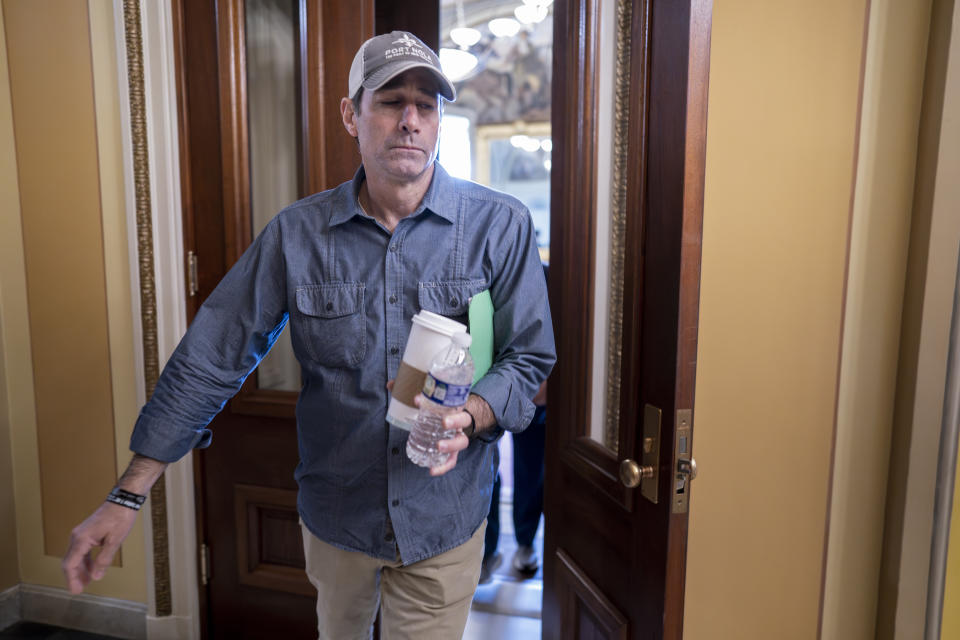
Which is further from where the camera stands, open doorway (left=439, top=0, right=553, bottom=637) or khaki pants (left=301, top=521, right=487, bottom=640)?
open doorway (left=439, top=0, right=553, bottom=637)

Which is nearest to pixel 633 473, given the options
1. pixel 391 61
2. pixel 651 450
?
pixel 651 450

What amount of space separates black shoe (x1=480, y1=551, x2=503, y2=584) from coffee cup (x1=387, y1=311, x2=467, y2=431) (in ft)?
6.37

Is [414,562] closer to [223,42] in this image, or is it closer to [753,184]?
[753,184]

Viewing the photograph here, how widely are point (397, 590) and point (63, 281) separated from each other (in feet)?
5.74

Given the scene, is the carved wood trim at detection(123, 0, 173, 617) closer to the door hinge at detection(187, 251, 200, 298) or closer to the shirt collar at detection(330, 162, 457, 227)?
the door hinge at detection(187, 251, 200, 298)

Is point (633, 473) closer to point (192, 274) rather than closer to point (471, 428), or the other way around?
point (471, 428)

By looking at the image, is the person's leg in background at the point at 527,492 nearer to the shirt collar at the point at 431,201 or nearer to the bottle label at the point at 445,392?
the shirt collar at the point at 431,201

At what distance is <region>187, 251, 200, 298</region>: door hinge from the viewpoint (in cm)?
205

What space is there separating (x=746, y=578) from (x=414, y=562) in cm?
93

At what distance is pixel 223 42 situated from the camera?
1940 mm

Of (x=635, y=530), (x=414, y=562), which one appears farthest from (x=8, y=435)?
(x=635, y=530)

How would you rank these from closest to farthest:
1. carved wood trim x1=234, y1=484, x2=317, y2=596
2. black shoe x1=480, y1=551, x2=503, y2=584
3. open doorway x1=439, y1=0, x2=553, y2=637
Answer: carved wood trim x1=234, y1=484, x2=317, y2=596 < black shoe x1=480, y1=551, x2=503, y2=584 < open doorway x1=439, y1=0, x2=553, y2=637

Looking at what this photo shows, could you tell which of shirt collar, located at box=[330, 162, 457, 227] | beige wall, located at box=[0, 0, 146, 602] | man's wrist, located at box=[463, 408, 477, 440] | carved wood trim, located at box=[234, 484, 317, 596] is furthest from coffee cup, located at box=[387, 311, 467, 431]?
beige wall, located at box=[0, 0, 146, 602]

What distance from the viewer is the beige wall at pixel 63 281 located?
6.81ft
